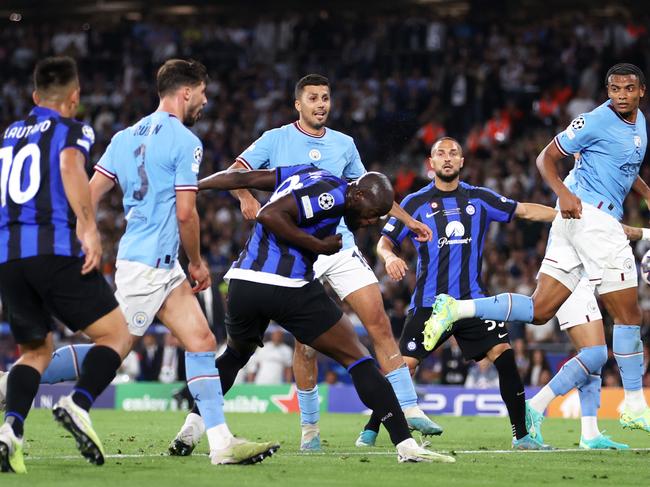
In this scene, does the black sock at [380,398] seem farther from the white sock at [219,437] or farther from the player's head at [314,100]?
the player's head at [314,100]

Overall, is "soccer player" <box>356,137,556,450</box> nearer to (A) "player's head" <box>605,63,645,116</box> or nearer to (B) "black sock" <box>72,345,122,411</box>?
(A) "player's head" <box>605,63,645,116</box>

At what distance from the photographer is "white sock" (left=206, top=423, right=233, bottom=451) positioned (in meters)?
7.52

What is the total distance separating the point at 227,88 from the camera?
28562 millimetres

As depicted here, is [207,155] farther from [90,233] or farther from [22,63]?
[90,233]

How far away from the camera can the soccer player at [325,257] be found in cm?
950

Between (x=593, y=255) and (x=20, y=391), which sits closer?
(x=20, y=391)

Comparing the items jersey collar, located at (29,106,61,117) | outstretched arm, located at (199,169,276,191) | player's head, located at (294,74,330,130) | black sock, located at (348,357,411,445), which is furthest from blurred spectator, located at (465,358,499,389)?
jersey collar, located at (29,106,61,117)

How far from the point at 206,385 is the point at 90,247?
4.27 feet

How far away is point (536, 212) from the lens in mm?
9891

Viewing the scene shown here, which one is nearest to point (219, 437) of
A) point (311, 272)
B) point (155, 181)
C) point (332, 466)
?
point (332, 466)

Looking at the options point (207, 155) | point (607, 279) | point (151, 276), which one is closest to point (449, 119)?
point (207, 155)

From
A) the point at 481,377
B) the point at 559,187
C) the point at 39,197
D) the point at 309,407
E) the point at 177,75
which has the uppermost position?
the point at 177,75

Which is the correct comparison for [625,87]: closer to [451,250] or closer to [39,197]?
[451,250]

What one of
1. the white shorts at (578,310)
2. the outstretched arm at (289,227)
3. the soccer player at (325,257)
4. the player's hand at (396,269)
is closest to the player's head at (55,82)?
the outstretched arm at (289,227)
